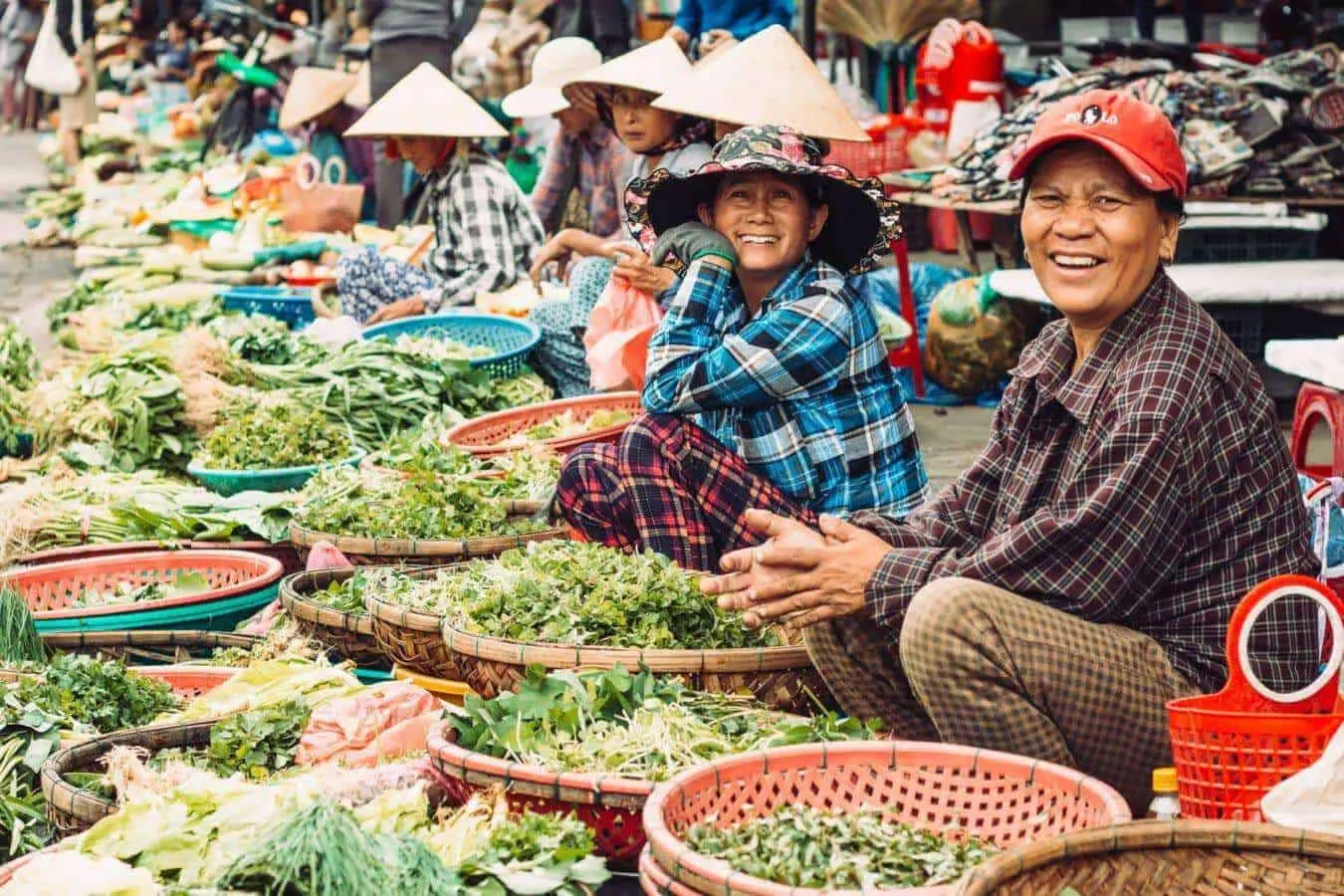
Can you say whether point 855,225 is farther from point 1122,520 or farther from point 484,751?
point 484,751

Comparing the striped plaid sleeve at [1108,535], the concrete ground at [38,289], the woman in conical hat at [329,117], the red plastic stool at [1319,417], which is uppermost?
the woman in conical hat at [329,117]

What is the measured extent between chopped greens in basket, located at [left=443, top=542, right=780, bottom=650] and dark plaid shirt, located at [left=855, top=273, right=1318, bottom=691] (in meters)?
0.47

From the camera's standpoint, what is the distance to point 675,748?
2695 mm

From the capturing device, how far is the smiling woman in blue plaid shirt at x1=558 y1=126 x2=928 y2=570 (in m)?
3.88

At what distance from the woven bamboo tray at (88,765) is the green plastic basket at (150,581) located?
0.85 metres

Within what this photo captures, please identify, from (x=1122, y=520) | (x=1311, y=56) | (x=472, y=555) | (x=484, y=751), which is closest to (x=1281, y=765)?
(x=1122, y=520)

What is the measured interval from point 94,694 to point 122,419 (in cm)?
263

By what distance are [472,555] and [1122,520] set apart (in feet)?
6.06

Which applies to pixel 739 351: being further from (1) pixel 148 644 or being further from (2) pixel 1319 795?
(2) pixel 1319 795

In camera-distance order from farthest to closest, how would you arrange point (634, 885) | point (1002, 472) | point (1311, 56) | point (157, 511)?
point (1311, 56) < point (157, 511) < point (1002, 472) < point (634, 885)

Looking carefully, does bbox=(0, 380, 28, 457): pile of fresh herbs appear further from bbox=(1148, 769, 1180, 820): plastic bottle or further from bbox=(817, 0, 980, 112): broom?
bbox=(817, 0, 980, 112): broom

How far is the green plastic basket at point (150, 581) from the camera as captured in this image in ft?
12.9

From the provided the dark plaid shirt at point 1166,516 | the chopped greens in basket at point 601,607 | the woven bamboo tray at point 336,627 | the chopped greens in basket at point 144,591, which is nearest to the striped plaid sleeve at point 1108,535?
the dark plaid shirt at point 1166,516

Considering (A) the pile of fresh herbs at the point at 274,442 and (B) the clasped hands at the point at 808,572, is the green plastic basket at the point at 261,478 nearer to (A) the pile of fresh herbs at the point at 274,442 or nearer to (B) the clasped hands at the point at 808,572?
(A) the pile of fresh herbs at the point at 274,442
